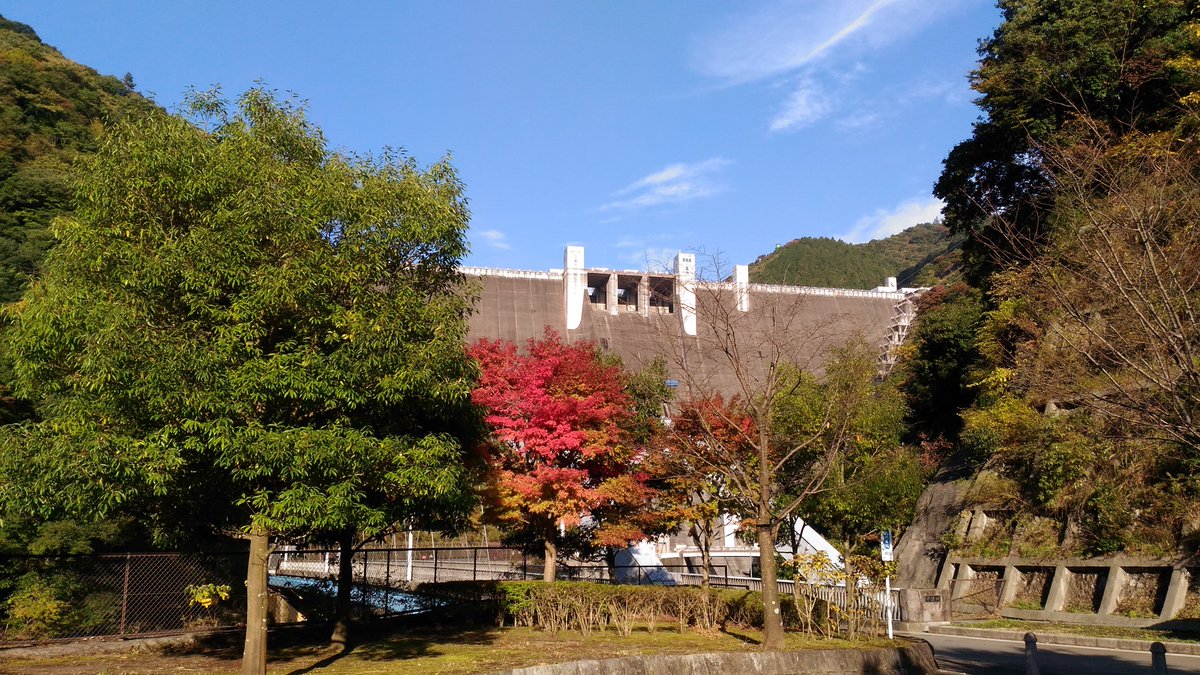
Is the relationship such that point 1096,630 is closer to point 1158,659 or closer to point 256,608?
point 1158,659

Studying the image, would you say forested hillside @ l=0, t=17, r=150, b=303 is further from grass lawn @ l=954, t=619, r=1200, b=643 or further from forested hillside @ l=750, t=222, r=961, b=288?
forested hillside @ l=750, t=222, r=961, b=288

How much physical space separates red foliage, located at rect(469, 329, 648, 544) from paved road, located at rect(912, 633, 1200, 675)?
7885 mm

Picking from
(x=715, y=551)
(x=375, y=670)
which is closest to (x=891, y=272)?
(x=715, y=551)

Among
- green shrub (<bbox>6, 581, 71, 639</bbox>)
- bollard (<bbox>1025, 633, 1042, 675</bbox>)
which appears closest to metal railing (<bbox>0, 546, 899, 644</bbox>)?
green shrub (<bbox>6, 581, 71, 639</bbox>)

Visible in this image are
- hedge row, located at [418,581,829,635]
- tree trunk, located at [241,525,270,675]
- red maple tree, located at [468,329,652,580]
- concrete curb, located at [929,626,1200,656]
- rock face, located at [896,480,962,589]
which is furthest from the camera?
rock face, located at [896,480,962,589]

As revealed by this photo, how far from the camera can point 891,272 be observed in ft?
388

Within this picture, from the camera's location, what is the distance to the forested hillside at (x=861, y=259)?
110 metres

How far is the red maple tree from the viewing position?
1920 centimetres

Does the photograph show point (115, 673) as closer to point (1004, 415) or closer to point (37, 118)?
point (1004, 415)

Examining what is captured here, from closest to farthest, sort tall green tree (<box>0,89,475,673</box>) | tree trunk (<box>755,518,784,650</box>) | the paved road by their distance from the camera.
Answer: tall green tree (<box>0,89,475,673</box>), tree trunk (<box>755,518,784,650</box>), the paved road

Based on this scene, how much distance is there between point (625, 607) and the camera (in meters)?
16.8

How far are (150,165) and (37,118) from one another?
42.7 metres

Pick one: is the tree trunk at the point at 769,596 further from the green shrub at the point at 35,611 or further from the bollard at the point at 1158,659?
the green shrub at the point at 35,611

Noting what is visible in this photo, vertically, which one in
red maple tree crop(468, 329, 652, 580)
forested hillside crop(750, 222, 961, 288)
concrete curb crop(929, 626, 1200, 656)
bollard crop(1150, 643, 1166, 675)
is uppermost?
forested hillside crop(750, 222, 961, 288)
